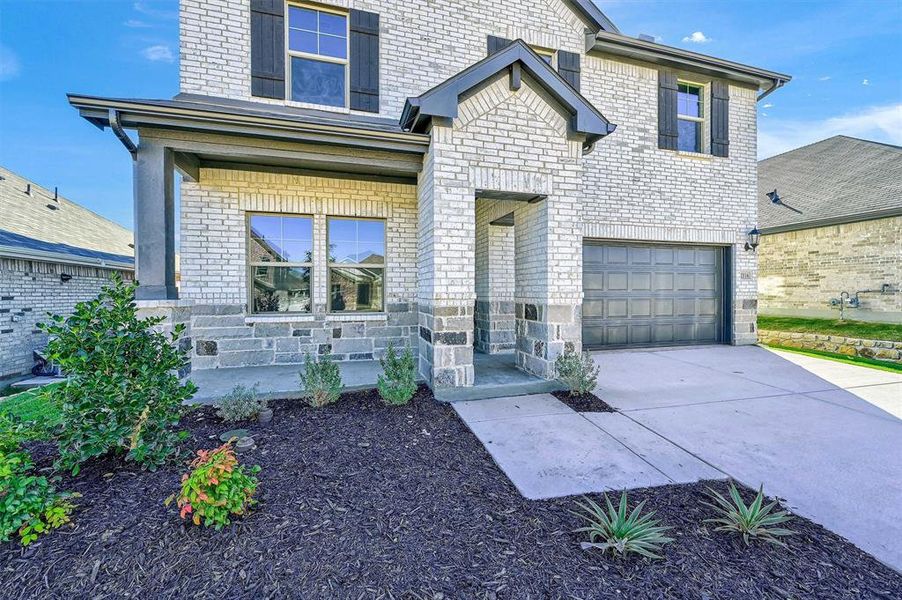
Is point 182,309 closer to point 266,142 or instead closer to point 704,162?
point 266,142

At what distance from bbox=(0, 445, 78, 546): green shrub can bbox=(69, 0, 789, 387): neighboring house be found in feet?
9.41

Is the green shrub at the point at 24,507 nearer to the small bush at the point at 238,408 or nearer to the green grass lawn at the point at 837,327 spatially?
the small bush at the point at 238,408

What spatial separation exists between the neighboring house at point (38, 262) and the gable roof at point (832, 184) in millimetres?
19056

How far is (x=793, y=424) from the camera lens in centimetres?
414

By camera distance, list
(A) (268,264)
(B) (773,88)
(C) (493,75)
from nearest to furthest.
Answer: (C) (493,75), (A) (268,264), (B) (773,88)

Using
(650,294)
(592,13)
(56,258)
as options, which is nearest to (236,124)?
(592,13)

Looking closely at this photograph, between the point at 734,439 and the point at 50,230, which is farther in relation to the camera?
the point at 50,230

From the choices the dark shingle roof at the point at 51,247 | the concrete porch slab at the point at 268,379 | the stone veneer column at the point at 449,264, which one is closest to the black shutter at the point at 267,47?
the stone veneer column at the point at 449,264

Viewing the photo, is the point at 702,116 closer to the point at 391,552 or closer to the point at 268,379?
the point at 268,379

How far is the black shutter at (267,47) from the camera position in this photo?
6113 millimetres

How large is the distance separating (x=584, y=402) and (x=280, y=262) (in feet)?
17.2

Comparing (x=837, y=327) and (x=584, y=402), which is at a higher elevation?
(x=837, y=327)

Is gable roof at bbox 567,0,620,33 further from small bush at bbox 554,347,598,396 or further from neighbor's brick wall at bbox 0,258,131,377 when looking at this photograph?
neighbor's brick wall at bbox 0,258,131,377

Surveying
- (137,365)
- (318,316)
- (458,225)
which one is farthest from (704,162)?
(137,365)
